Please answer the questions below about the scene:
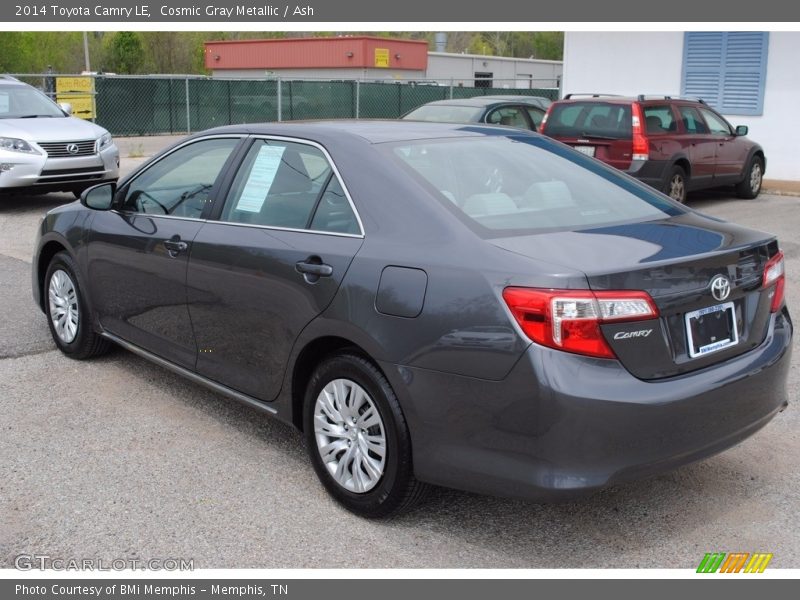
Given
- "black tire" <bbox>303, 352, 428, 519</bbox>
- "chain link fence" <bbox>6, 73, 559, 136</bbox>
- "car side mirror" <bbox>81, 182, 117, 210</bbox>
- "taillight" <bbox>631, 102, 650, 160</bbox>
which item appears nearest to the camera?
"black tire" <bbox>303, 352, 428, 519</bbox>

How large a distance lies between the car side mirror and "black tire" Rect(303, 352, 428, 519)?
2.15 metres

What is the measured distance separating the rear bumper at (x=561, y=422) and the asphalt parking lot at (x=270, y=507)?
1.42ft

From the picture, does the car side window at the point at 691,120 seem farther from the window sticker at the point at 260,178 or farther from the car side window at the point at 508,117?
the window sticker at the point at 260,178

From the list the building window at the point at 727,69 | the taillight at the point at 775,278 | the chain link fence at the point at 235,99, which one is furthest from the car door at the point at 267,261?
the chain link fence at the point at 235,99

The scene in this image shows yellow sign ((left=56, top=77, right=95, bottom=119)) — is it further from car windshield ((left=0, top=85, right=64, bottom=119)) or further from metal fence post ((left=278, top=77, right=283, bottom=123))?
car windshield ((left=0, top=85, right=64, bottom=119))

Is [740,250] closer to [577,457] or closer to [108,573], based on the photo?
[577,457]

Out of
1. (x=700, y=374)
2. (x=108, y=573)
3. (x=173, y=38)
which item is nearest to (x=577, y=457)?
(x=700, y=374)

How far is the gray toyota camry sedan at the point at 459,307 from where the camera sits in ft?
11.0

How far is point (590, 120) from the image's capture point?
13.1m

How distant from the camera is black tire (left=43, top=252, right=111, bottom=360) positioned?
5926 mm

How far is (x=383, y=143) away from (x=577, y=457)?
1.70 meters

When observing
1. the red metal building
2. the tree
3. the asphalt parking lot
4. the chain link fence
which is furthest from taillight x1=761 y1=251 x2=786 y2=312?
the tree

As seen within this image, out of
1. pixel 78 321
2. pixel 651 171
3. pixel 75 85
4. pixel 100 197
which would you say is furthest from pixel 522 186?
pixel 75 85

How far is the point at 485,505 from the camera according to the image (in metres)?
4.17
